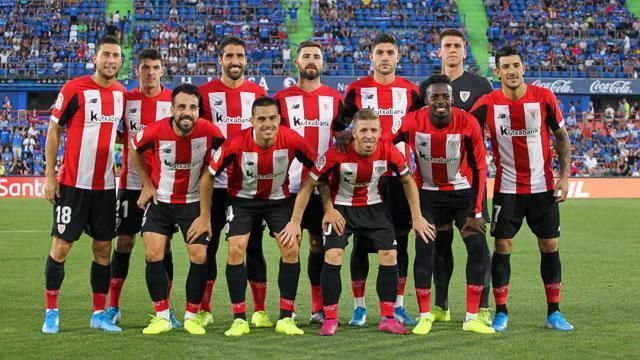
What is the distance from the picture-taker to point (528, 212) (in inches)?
285

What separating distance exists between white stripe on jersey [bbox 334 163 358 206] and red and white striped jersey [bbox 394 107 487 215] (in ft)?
1.48

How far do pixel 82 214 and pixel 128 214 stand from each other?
0.43 meters

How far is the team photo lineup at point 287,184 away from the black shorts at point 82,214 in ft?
0.04

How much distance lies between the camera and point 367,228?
7.06 m

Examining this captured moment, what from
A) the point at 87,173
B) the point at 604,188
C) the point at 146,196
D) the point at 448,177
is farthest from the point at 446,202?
the point at 604,188

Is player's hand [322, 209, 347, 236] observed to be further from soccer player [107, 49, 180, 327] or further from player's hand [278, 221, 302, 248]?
soccer player [107, 49, 180, 327]

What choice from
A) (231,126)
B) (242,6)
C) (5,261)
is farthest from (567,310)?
(242,6)

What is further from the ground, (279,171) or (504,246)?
(279,171)

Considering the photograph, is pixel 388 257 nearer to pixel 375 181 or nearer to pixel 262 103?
pixel 375 181

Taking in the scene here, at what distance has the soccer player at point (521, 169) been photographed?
7176 mm

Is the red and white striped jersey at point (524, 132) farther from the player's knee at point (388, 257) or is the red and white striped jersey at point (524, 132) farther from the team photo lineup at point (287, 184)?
the player's knee at point (388, 257)

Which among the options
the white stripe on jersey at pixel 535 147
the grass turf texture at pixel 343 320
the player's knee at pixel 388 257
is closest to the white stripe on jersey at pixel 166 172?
the grass turf texture at pixel 343 320

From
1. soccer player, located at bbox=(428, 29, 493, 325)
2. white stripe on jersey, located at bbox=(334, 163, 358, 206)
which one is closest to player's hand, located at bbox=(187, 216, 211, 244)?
white stripe on jersey, located at bbox=(334, 163, 358, 206)

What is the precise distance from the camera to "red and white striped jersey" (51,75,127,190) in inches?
278
